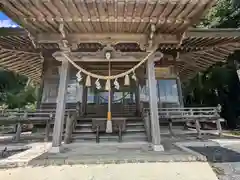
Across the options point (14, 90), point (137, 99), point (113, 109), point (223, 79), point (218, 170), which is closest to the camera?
point (218, 170)

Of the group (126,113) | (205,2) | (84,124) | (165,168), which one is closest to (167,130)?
(126,113)

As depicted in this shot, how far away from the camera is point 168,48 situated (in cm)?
541

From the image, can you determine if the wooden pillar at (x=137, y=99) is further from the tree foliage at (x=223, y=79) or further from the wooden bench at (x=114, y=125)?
the tree foliage at (x=223, y=79)

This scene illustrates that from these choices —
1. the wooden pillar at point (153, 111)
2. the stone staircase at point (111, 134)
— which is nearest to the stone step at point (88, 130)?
the stone staircase at point (111, 134)

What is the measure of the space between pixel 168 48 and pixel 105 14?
235 centimetres

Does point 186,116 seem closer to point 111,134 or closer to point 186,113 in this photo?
point 186,113

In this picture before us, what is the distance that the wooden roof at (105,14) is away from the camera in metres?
3.52

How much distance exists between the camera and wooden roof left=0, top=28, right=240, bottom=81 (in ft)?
17.3

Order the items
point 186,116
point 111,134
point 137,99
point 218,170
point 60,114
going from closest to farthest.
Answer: point 218,170, point 60,114, point 111,134, point 186,116, point 137,99

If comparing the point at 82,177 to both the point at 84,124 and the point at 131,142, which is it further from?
the point at 84,124

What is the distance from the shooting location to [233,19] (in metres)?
13.9

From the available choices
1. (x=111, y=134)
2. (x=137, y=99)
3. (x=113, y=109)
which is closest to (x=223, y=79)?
(x=137, y=99)

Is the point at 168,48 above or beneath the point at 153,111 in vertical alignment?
above

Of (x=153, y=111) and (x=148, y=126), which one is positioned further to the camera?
(x=148, y=126)
